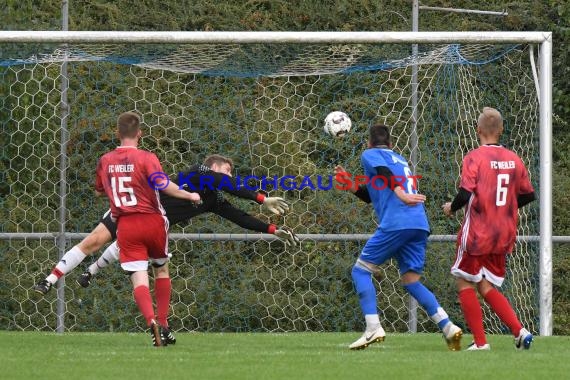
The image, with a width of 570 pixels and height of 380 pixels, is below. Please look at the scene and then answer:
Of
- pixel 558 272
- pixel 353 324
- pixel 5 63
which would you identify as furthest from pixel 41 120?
pixel 558 272

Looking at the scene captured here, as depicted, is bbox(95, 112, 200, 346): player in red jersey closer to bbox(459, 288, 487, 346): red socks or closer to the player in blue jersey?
the player in blue jersey

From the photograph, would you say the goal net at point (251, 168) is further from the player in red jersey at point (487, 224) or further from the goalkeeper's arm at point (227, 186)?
the player in red jersey at point (487, 224)

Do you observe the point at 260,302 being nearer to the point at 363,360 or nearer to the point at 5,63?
the point at 5,63

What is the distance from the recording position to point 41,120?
12.2 meters

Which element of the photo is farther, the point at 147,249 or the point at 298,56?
the point at 298,56

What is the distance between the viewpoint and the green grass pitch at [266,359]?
6551 millimetres

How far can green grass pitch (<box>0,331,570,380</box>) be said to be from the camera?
6.55 m

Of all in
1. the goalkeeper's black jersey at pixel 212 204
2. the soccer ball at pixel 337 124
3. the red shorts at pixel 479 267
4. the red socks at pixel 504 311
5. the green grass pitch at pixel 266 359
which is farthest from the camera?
the soccer ball at pixel 337 124

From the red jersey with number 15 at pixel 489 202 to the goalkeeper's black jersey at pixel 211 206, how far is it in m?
1.80

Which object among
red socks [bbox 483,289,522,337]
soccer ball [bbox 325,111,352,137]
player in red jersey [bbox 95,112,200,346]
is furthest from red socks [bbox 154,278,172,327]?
red socks [bbox 483,289,522,337]

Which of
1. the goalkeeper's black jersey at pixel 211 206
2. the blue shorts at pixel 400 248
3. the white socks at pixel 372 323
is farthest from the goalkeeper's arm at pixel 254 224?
the white socks at pixel 372 323

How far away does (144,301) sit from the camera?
830 cm

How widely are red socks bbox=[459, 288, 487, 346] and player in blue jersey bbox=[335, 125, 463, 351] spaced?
0.10m

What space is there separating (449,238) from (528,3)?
215 inches
